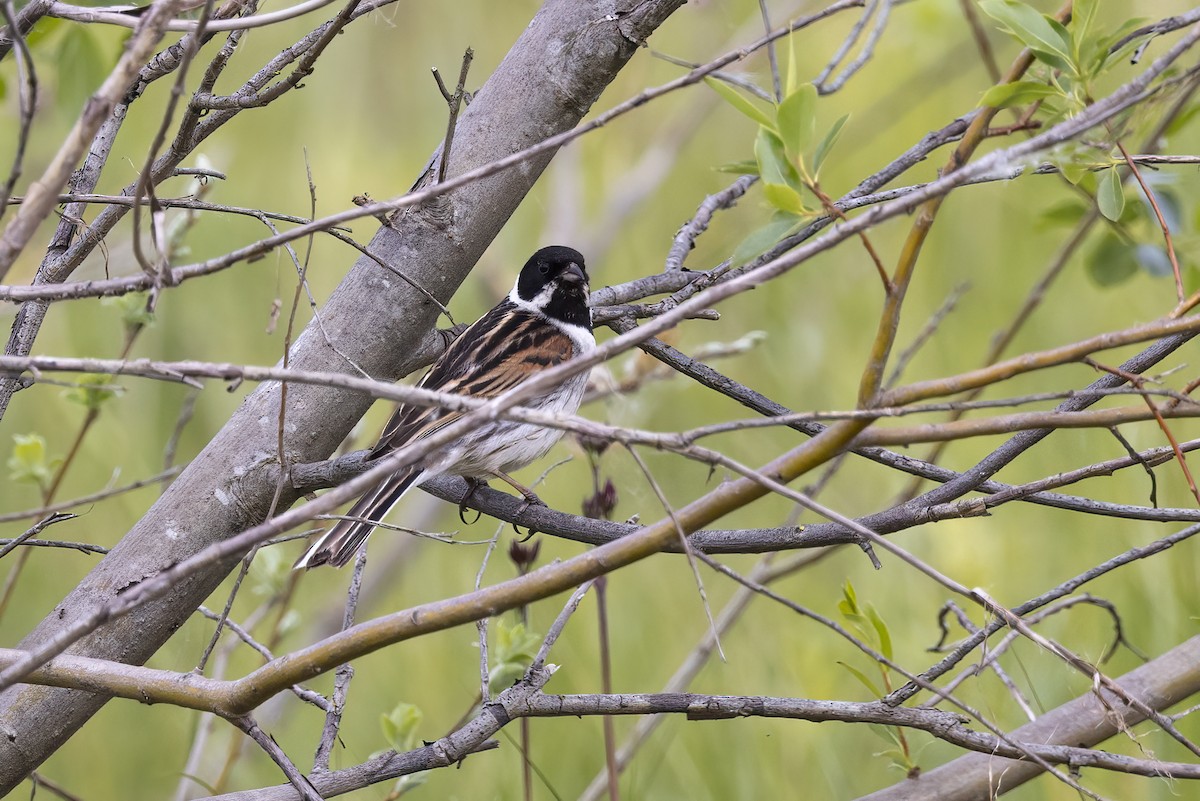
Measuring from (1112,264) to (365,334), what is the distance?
2254mm

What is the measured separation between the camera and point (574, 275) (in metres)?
3.91

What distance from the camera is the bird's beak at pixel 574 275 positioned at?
154 inches

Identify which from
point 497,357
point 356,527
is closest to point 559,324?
point 497,357

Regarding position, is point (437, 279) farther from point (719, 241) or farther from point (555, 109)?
point (719, 241)

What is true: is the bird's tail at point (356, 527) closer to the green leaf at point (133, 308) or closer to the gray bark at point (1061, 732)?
the green leaf at point (133, 308)

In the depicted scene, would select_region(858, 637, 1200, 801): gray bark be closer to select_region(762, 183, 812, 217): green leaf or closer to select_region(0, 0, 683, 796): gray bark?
select_region(762, 183, 812, 217): green leaf

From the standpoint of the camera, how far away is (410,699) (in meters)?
4.23

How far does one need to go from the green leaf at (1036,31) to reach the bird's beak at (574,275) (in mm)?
2254

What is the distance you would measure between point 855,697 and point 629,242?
299 centimetres

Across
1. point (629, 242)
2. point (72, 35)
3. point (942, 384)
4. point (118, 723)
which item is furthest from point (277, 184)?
point (942, 384)

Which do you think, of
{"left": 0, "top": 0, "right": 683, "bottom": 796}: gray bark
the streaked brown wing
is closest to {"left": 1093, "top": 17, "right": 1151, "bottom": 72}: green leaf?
{"left": 0, "top": 0, "right": 683, "bottom": 796}: gray bark

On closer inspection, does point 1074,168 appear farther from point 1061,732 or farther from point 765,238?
point 1061,732

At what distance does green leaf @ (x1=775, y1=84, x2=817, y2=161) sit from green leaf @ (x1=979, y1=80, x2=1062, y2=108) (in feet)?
0.75

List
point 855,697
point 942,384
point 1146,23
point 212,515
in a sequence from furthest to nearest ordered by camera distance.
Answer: point 855,697, point 212,515, point 1146,23, point 942,384
